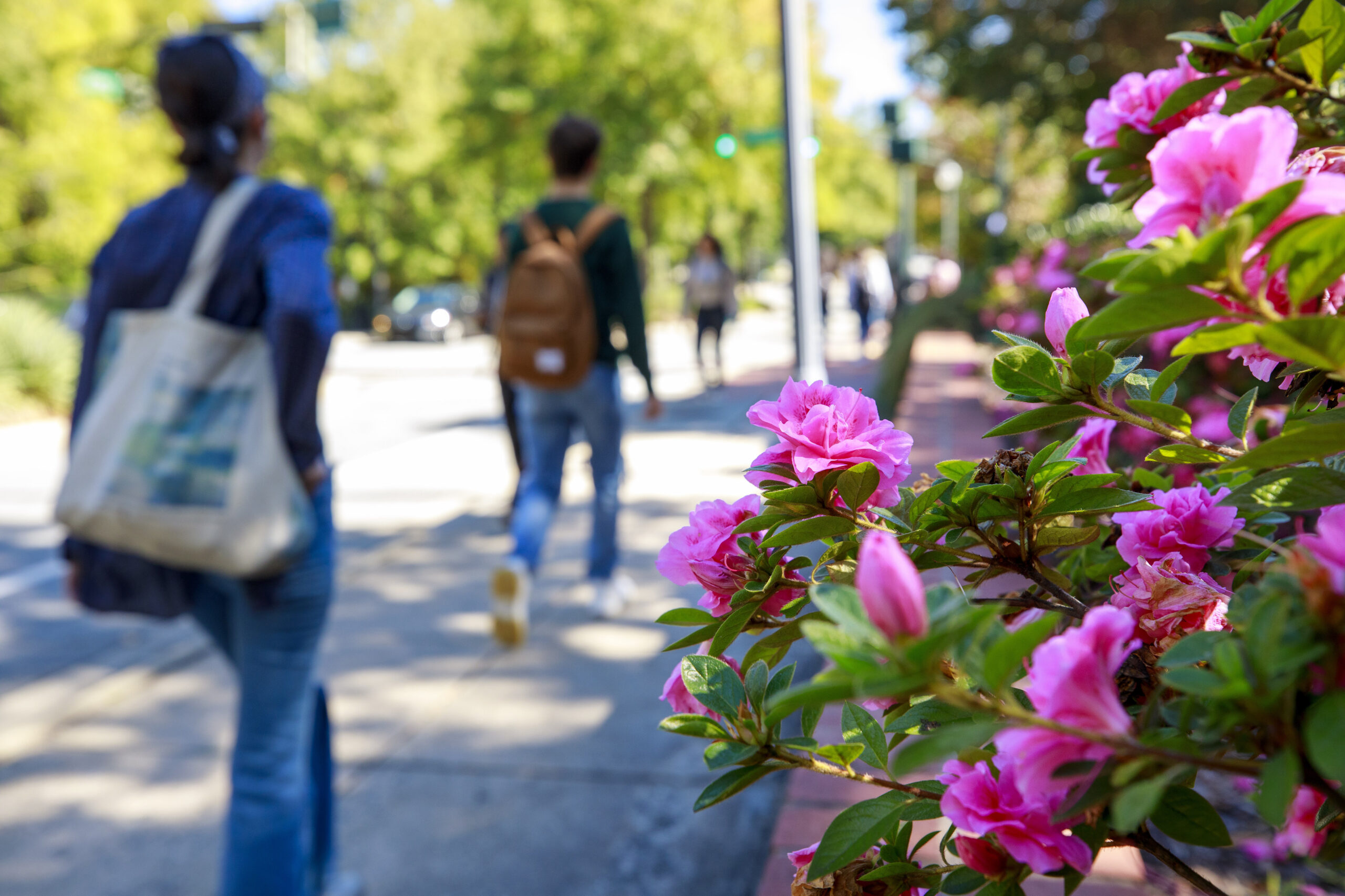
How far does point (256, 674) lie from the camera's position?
233cm

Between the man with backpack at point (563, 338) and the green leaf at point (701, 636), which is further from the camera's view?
the man with backpack at point (563, 338)

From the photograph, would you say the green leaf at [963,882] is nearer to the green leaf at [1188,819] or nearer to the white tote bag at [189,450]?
the green leaf at [1188,819]

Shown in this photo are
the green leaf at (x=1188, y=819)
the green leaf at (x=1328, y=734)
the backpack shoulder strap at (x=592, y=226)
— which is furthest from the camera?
the backpack shoulder strap at (x=592, y=226)

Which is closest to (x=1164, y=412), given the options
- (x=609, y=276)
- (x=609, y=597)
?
(x=609, y=276)

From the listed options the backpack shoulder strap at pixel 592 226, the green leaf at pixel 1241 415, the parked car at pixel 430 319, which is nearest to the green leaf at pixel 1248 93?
the green leaf at pixel 1241 415

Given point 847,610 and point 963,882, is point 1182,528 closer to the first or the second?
point 963,882

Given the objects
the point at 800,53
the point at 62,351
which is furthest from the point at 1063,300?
the point at 62,351

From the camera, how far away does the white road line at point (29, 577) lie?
588 cm

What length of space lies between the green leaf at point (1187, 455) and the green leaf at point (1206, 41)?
39 centimetres

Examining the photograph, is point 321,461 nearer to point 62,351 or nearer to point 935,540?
point 935,540

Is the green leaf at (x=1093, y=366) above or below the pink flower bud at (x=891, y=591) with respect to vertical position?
above

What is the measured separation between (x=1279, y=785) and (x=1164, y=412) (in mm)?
412

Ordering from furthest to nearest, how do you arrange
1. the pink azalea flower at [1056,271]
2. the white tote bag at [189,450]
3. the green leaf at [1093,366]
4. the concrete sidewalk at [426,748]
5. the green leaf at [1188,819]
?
the pink azalea flower at [1056,271], the concrete sidewalk at [426,748], the white tote bag at [189,450], the green leaf at [1093,366], the green leaf at [1188,819]

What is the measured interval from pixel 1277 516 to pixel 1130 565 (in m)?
0.14
